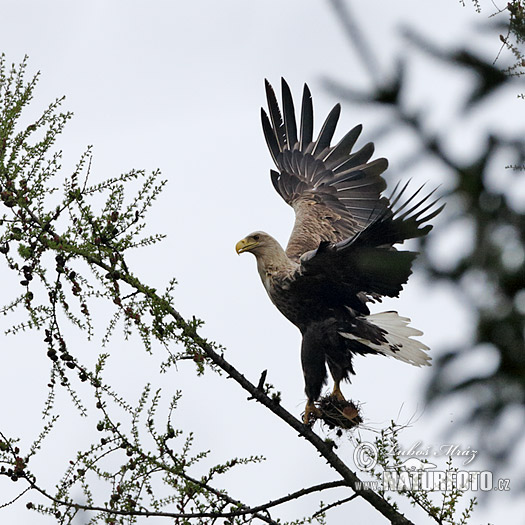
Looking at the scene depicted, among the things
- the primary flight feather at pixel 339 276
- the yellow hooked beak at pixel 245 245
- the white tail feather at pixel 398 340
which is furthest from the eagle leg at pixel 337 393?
the yellow hooked beak at pixel 245 245

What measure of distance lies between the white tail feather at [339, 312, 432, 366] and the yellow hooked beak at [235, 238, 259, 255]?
84cm

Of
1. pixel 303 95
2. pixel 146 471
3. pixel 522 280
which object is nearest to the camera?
pixel 522 280

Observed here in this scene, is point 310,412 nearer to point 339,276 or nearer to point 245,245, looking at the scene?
point 339,276

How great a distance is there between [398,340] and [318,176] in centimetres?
240

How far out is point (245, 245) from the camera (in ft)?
17.5

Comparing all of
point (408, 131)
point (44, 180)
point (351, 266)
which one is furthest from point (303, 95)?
point (408, 131)

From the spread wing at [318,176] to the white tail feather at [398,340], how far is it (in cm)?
92

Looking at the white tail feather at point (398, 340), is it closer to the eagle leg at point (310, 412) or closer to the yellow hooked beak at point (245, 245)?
the eagle leg at point (310, 412)

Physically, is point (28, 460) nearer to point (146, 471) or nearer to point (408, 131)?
point (146, 471)

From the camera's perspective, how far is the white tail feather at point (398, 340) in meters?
4.79

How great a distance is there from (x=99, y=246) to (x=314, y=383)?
192 cm

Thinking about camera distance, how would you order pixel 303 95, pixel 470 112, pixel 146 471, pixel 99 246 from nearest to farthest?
pixel 470 112, pixel 99 246, pixel 146 471, pixel 303 95

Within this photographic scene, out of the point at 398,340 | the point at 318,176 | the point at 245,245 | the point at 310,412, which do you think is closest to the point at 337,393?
the point at 310,412

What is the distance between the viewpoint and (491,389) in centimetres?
130
